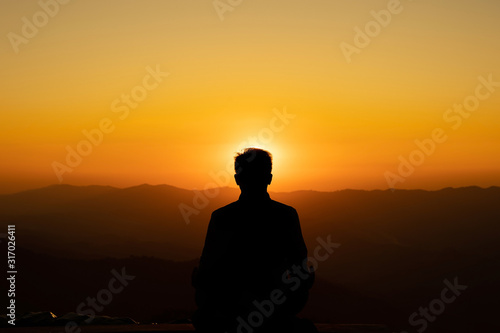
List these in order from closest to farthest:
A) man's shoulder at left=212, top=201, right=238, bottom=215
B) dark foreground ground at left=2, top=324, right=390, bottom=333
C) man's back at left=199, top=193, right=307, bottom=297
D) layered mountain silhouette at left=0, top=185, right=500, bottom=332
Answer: man's back at left=199, top=193, right=307, bottom=297 → man's shoulder at left=212, top=201, right=238, bottom=215 → dark foreground ground at left=2, top=324, right=390, bottom=333 → layered mountain silhouette at left=0, top=185, right=500, bottom=332

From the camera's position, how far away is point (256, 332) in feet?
12.0

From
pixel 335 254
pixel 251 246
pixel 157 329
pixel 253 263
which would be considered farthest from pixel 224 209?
pixel 335 254

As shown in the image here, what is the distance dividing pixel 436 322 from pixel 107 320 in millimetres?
62469

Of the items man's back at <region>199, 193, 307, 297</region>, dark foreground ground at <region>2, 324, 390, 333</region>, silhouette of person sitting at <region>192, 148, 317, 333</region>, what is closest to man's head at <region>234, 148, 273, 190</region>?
silhouette of person sitting at <region>192, 148, 317, 333</region>

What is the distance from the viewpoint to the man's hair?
145 inches

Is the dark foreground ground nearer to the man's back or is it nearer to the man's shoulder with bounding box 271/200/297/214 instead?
the man's back

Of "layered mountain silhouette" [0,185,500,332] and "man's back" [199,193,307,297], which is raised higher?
"man's back" [199,193,307,297]

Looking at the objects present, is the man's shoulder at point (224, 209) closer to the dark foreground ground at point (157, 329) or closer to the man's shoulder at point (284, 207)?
the man's shoulder at point (284, 207)

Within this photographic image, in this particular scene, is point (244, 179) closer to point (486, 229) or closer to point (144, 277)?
point (144, 277)

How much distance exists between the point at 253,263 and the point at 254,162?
2.30 ft

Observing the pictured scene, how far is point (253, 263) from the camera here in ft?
11.9

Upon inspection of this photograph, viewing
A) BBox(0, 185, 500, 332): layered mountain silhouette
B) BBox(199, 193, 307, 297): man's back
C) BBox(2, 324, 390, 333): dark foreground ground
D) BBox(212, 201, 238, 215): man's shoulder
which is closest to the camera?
BBox(199, 193, 307, 297): man's back

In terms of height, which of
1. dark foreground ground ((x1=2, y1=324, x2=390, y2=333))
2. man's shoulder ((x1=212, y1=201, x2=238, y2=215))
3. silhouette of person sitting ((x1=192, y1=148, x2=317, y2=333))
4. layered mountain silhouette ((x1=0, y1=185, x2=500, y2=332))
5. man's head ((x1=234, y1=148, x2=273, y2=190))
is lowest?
layered mountain silhouette ((x1=0, y1=185, x2=500, y2=332))

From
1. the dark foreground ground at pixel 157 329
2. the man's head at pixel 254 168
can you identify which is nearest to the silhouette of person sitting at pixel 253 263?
the man's head at pixel 254 168
